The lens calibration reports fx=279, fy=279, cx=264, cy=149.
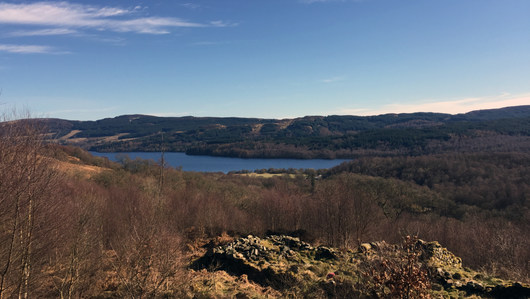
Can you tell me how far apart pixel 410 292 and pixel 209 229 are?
18.6 metres

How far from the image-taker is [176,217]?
Result: 25656 millimetres

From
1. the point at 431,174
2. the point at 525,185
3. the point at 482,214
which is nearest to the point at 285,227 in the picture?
the point at 482,214

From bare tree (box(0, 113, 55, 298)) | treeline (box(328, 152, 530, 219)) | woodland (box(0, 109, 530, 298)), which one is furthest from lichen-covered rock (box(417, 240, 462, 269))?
treeline (box(328, 152, 530, 219))

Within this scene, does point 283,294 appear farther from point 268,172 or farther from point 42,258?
point 268,172

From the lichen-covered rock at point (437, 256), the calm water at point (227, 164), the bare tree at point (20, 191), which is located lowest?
the calm water at point (227, 164)

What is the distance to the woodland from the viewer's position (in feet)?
27.2

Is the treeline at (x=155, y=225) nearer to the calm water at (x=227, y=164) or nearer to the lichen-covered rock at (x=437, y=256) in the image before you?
the lichen-covered rock at (x=437, y=256)

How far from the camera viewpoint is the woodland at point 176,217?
829 centimetres

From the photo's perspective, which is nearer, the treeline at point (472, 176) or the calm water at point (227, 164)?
the treeline at point (472, 176)

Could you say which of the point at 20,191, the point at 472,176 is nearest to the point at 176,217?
the point at 20,191

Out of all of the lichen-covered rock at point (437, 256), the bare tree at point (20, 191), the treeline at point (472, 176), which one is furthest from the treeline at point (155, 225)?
the treeline at point (472, 176)

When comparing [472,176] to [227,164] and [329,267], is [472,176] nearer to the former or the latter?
[329,267]

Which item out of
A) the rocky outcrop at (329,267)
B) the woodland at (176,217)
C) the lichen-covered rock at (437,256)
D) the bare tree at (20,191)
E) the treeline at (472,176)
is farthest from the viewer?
the treeline at (472,176)

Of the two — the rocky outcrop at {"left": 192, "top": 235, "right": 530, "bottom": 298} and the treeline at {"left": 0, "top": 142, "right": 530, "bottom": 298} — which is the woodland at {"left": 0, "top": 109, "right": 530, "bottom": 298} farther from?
the rocky outcrop at {"left": 192, "top": 235, "right": 530, "bottom": 298}
